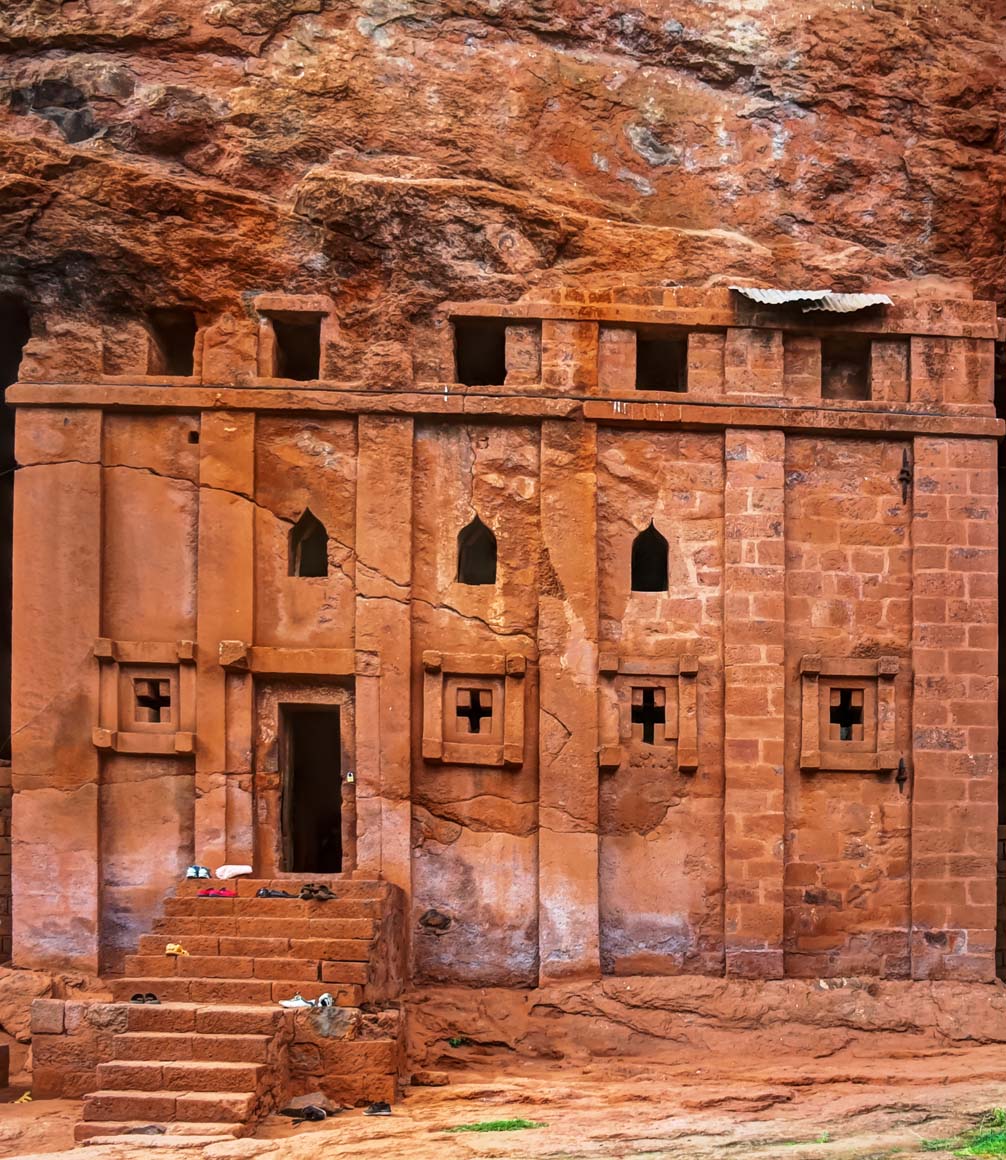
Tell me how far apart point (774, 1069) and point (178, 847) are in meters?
5.63

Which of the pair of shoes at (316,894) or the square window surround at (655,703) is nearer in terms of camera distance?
the pair of shoes at (316,894)

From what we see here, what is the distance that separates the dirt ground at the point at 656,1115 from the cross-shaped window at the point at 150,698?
3401mm

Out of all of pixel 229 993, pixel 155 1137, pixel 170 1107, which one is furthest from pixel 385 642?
pixel 155 1137

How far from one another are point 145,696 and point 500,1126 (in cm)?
525

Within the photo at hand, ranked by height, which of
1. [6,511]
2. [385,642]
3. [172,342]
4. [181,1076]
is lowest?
[181,1076]

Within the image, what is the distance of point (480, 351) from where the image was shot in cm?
1227

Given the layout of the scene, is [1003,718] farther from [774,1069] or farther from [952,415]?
[774,1069]

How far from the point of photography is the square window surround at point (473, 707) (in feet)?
36.1

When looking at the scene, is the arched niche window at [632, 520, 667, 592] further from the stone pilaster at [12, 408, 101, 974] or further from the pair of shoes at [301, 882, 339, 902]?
the stone pilaster at [12, 408, 101, 974]

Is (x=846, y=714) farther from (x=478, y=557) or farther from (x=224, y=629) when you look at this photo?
(x=224, y=629)

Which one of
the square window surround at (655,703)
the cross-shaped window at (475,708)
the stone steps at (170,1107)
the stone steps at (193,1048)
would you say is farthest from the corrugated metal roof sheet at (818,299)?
the stone steps at (170,1107)

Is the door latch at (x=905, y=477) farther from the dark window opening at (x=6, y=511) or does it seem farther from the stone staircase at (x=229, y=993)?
the dark window opening at (x=6, y=511)

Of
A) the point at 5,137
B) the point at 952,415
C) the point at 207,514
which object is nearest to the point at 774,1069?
the point at 952,415

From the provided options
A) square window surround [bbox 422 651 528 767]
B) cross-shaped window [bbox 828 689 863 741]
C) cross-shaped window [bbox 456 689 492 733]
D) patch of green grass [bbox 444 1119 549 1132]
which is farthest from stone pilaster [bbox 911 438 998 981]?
patch of green grass [bbox 444 1119 549 1132]
